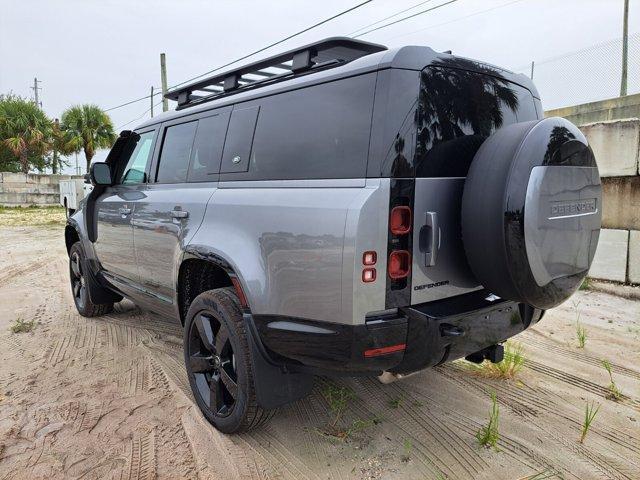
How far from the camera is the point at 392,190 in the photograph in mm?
2008

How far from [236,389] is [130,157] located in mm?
2460

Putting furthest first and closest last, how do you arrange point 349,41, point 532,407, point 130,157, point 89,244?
1. point 89,244
2. point 130,157
3. point 532,407
4. point 349,41

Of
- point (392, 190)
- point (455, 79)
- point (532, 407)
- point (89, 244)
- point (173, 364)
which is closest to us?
point (392, 190)

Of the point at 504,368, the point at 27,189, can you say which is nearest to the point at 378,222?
the point at 504,368

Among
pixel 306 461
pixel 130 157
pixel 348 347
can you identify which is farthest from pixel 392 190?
pixel 130 157

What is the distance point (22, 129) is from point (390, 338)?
2992cm

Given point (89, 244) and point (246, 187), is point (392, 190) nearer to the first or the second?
point (246, 187)

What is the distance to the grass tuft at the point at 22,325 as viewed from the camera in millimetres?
4613

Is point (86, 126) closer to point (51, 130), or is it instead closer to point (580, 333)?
point (51, 130)

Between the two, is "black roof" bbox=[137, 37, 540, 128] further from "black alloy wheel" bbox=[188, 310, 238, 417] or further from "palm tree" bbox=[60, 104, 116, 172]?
"palm tree" bbox=[60, 104, 116, 172]

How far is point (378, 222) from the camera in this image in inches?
77.6

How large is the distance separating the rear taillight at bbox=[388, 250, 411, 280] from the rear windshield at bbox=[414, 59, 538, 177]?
372mm

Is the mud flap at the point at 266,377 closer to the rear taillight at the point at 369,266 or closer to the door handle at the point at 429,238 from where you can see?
the rear taillight at the point at 369,266

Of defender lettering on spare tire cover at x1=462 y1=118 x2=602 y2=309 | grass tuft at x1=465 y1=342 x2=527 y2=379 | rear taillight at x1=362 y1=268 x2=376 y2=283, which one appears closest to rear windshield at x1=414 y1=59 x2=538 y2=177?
defender lettering on spare tire cover at x1=462 y1=118 x2=602 y2=309
